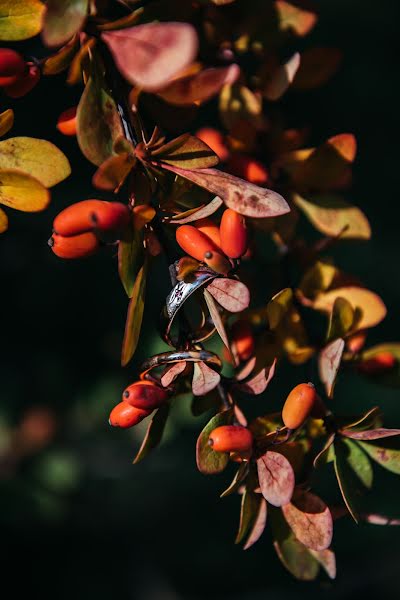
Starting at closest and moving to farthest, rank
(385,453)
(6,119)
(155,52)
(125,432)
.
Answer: (155,52)
(6,119)
(385,453)
(125,432)

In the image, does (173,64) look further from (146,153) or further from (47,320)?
(47,320)

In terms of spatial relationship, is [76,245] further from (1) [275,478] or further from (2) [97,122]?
(1) [275,478]

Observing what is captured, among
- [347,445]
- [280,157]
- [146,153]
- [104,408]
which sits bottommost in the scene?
[104,408]

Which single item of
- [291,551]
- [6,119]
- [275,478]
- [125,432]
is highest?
[6,119]

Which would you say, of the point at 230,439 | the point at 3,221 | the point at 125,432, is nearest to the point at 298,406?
the point at 230,439

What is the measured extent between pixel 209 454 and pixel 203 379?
67 mm

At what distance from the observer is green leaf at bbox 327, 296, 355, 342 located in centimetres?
69

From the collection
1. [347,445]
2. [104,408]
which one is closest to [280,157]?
[347,445]

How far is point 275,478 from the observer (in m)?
0.60

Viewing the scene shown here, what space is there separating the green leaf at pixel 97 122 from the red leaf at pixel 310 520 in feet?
1.03

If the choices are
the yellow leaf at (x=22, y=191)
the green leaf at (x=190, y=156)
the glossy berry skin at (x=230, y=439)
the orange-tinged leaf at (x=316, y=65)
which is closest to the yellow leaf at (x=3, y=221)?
the yellow leaf at (x=22, y=191)

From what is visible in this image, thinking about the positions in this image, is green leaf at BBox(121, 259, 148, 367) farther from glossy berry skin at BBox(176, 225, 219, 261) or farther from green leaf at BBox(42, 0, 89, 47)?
green leaf at BBox(42, 0, 89, 47)

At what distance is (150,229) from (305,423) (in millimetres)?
215

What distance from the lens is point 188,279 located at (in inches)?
23.6
